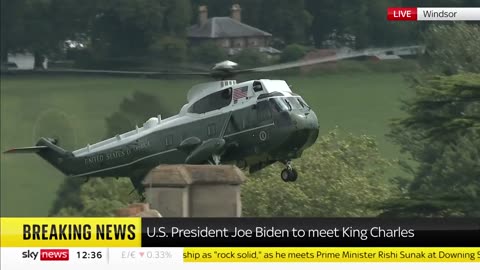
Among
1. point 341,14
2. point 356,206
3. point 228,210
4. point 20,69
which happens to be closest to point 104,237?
point 228,210

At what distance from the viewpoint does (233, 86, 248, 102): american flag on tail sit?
111 ft

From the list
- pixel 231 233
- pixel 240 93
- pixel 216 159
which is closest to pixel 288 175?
pixel 216 159

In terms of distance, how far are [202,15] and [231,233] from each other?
4287 centimetres

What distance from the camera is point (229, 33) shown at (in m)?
68.0

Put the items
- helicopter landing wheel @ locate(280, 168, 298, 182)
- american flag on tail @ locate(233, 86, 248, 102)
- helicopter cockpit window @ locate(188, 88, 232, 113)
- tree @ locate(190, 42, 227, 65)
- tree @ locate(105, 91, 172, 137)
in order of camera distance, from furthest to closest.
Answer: tree @ locate(190, 42, 227, 65) → tree @ locate(105, 91, 172, 137) → helicopter cockpit window @ locate(188, 88, 232, 113) → american flag on tail @ locate(233, 86, 248, 102) → helicopter landing wheel @ locate(280, 168, 298, 182)

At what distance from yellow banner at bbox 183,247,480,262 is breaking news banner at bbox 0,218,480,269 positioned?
2cm

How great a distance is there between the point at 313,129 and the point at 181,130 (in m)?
4.30

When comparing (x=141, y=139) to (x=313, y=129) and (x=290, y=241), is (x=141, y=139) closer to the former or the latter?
(x=313, y=129)

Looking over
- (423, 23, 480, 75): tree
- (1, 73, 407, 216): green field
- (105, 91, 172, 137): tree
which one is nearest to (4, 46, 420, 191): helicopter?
(105, 91, 172, 137): tree

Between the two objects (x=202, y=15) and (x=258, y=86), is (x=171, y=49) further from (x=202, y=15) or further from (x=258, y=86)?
(x=258, y=86)

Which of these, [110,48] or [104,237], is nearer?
[104,237]

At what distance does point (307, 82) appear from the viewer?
6059 cm

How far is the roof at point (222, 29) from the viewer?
2623 inches

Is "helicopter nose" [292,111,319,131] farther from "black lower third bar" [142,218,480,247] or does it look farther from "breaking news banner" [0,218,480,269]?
"breaking news banner" [0,218,480,269]
